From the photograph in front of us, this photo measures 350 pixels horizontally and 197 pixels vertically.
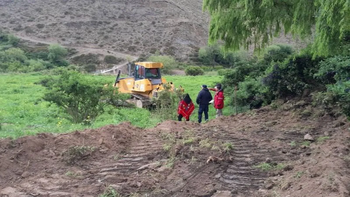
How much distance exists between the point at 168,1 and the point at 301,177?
227 ft

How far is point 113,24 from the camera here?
66.1 meters

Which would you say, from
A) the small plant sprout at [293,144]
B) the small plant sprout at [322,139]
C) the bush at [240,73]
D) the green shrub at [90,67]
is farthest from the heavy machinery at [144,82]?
the green shrub at [90,67]

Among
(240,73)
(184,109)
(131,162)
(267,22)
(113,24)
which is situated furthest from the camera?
(113,24)

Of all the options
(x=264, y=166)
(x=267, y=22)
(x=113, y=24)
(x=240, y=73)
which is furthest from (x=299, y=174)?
(x=113, y=24)

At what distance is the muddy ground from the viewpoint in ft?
19.5

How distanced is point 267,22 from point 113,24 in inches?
2323

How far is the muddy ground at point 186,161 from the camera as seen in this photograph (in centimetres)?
596

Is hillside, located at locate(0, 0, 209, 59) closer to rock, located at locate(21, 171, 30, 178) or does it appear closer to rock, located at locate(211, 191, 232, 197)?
rock, located at locate(21, 171, 30, 178)

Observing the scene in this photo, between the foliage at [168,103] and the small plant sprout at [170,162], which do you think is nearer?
the small plant sprout at [170,162]

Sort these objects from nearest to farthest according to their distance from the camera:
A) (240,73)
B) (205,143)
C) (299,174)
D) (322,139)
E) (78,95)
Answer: (299,174), (205,143), (322,139), (78,95), (240,73)

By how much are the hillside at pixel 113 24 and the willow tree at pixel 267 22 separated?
1996 inches

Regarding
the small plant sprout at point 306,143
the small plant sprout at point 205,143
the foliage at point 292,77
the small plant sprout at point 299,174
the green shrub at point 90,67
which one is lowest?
the green shrub at point 90,67

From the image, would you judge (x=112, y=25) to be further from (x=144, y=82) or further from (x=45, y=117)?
(x=45, y=117)

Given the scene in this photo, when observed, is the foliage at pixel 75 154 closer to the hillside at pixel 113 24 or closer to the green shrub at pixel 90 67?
the green shrub at pixel 90 67
